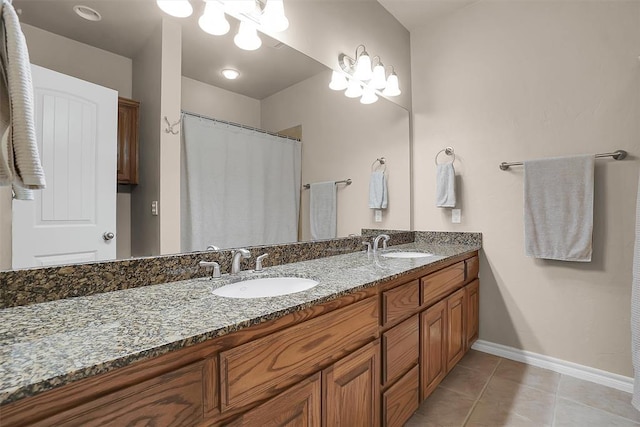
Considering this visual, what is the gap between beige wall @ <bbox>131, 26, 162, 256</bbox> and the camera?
110 centimetres

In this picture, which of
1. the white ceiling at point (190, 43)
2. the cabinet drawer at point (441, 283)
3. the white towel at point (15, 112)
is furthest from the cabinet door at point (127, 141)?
the cabinet drawer at point (441, 283)

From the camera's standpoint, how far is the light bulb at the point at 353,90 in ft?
6.80

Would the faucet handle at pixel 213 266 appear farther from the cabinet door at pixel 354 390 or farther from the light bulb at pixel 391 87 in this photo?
the light bulb at pixel 391 87

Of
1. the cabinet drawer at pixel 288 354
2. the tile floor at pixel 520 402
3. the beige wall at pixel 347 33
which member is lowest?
the tile floor at pixel 520 402

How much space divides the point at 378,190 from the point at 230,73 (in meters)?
1.28

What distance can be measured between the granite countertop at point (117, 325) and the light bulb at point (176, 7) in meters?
1.03

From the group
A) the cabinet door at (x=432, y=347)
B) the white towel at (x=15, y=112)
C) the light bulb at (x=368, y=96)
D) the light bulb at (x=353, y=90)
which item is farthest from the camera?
the light bulb at (x=368, y=96)

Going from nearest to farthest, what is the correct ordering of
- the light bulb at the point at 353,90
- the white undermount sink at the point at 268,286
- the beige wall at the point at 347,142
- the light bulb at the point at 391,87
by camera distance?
the white undermount sink at the point at 268,286 → the beige wall at the point at 347,142 → the light bulb at the point at 353,90 → the light bulb at the point at 391,87

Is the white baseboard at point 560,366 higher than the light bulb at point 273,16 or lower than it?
lower

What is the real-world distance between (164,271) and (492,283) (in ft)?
7.19

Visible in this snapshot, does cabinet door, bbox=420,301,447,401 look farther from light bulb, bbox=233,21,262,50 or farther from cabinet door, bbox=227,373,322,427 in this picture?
light bulb, bbox=233,21,262,50

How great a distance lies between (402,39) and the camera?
2650mm

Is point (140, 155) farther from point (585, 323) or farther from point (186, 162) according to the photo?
point (585, 323)

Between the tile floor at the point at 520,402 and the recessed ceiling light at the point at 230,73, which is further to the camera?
the tile floor at the point at 520,402
